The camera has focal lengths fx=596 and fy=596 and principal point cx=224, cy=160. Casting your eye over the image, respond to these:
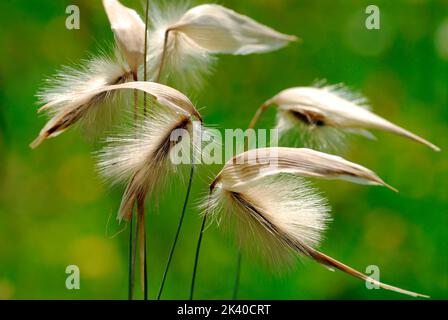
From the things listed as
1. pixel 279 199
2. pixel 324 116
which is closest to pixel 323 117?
pixel 324 116

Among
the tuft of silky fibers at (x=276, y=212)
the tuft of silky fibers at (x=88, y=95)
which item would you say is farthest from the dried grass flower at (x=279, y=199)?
the tuft of silky fibers at (x=88, y=95)

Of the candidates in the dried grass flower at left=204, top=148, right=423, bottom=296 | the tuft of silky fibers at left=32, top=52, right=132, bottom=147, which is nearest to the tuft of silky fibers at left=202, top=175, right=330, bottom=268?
the dried grass flower at left=204, top=148, right=423, bottom=296

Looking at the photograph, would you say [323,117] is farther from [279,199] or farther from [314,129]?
[279,199]

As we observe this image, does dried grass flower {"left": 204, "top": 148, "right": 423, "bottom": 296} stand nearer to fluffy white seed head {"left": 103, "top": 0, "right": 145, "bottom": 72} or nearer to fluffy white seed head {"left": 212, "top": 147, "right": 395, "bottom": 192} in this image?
fluffy white seed head {"left": 212, "top": 147, "right": 395, "bottom": 192}

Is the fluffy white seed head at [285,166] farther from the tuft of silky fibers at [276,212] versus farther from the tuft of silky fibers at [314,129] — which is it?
the tuft of silky fibers at [314,129]
